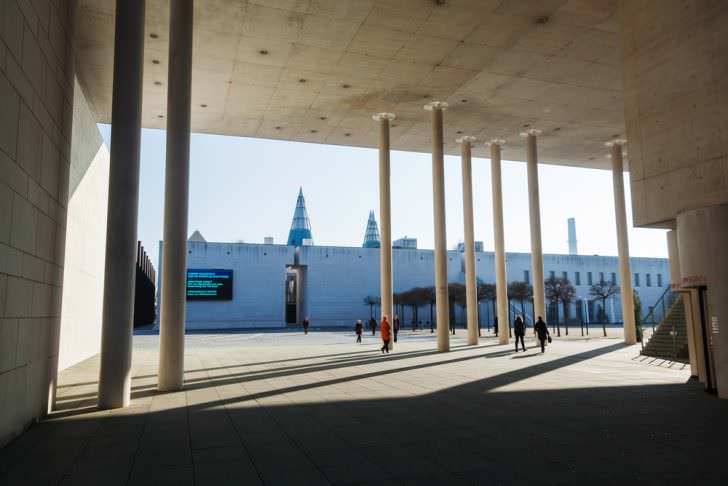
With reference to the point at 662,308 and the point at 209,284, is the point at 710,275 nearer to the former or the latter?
the point at 662,308

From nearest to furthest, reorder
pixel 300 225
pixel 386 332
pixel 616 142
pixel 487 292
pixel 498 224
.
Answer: pixel 386 332
pixel 616 142
pixel 498 224
pixel 487 292
pixel 300 225

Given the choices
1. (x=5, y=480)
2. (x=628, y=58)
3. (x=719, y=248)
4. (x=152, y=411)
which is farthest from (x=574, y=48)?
(x=5, y=480)

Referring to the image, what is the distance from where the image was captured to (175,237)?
10578mm

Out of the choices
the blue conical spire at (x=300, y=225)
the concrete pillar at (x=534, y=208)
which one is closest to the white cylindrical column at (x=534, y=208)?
the concrete pillar at (x=534, y=208)

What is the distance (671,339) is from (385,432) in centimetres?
1411

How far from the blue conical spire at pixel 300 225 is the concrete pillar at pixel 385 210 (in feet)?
250

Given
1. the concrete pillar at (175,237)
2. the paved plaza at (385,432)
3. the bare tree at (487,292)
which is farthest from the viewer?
the bare tree at (487,292)

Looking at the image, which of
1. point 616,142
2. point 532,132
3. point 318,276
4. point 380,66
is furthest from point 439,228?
point 318,276

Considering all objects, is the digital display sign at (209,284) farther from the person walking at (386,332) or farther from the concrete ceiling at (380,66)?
the person walking at (386,332)

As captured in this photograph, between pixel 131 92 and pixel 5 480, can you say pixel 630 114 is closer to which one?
pixel 131 92

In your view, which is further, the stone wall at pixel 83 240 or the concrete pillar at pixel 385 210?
the concrete pillar at pixel 385 210

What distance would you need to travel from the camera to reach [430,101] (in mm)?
20562

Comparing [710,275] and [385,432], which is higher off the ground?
[710,275]

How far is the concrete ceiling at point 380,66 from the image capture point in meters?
14.2
